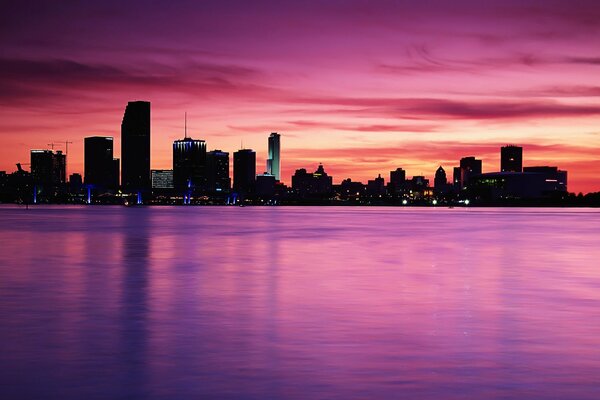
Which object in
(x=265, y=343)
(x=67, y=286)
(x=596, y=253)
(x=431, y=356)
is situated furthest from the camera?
(x=596, y=253)

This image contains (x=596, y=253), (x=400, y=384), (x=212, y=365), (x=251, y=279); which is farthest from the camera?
(x=596, y=253)

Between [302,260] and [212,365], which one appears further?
[302,260]

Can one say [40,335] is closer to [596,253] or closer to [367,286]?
[367,286]

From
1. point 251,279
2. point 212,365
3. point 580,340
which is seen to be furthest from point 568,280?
point 212,365

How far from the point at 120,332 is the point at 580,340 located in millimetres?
10570

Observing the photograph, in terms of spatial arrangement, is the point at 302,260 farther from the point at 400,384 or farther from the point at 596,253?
the point at 400,384

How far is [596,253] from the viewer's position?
1972 inches

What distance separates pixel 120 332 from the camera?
18.7 m

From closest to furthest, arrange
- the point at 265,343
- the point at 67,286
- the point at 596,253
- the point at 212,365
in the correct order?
the point at 212,365
the point at 265,343
the point at 67,286
the point at 596,253

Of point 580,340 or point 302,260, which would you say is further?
point 302,260

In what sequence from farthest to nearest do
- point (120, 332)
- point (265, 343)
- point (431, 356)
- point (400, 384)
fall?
point (120, 332) → point (265, 343) → point (431, 356) → point (400, 384)

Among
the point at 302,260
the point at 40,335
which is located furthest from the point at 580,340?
the point at 302,260

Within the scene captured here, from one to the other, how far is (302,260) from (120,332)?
24.4 m

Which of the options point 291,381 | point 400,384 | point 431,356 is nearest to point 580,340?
point 431,356
